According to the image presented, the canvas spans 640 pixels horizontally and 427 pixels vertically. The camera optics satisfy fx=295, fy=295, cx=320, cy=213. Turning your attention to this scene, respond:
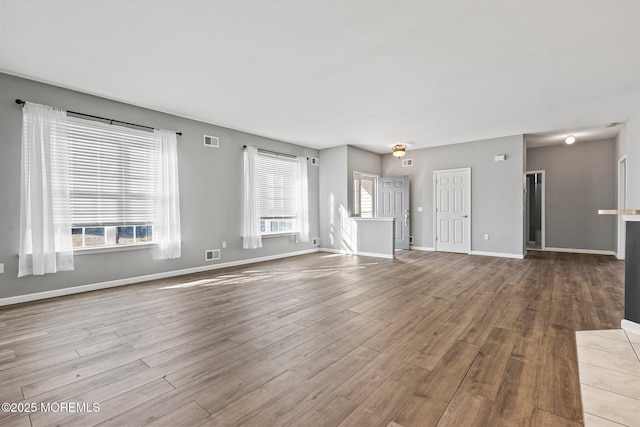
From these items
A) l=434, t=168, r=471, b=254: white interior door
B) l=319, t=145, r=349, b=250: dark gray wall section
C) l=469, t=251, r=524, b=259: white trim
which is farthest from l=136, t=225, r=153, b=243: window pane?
l=469, t=251, r=524, b=259: white trim

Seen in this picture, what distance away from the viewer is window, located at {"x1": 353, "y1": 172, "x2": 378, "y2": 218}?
8.10 metres

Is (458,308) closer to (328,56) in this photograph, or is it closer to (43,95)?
(328,56)

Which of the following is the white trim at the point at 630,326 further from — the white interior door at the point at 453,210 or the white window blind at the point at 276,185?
the white window blind at the point at 276,185

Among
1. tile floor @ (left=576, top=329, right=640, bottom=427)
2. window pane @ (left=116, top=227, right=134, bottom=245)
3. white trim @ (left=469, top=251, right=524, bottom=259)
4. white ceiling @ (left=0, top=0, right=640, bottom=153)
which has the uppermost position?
white ceiling @ (left=0, top=0, right=640, bottom=153)

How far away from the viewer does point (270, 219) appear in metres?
6.76

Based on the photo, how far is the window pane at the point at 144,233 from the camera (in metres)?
4.75

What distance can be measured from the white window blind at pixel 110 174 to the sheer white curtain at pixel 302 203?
3.33 meters

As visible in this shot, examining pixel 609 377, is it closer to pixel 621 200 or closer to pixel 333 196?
pixel 333 196

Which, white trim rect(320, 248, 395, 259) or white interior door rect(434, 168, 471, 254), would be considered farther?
white interior door rect(434, 168, 471, 254)

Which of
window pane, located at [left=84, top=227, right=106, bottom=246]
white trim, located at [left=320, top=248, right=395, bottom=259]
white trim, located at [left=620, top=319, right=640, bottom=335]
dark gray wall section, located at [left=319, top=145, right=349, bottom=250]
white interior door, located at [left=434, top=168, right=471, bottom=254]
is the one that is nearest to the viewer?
white trim, located at [left=620, top=319, right=640, bottom=335]

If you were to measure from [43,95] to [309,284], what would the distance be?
14.3ft

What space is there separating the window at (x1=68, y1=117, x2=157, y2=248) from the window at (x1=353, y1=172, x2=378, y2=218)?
4879mm

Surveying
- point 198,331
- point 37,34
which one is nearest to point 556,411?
point 198,331

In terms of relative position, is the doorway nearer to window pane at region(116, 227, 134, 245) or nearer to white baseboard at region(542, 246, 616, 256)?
white baseboard at region(542, 246, 616, 256)
